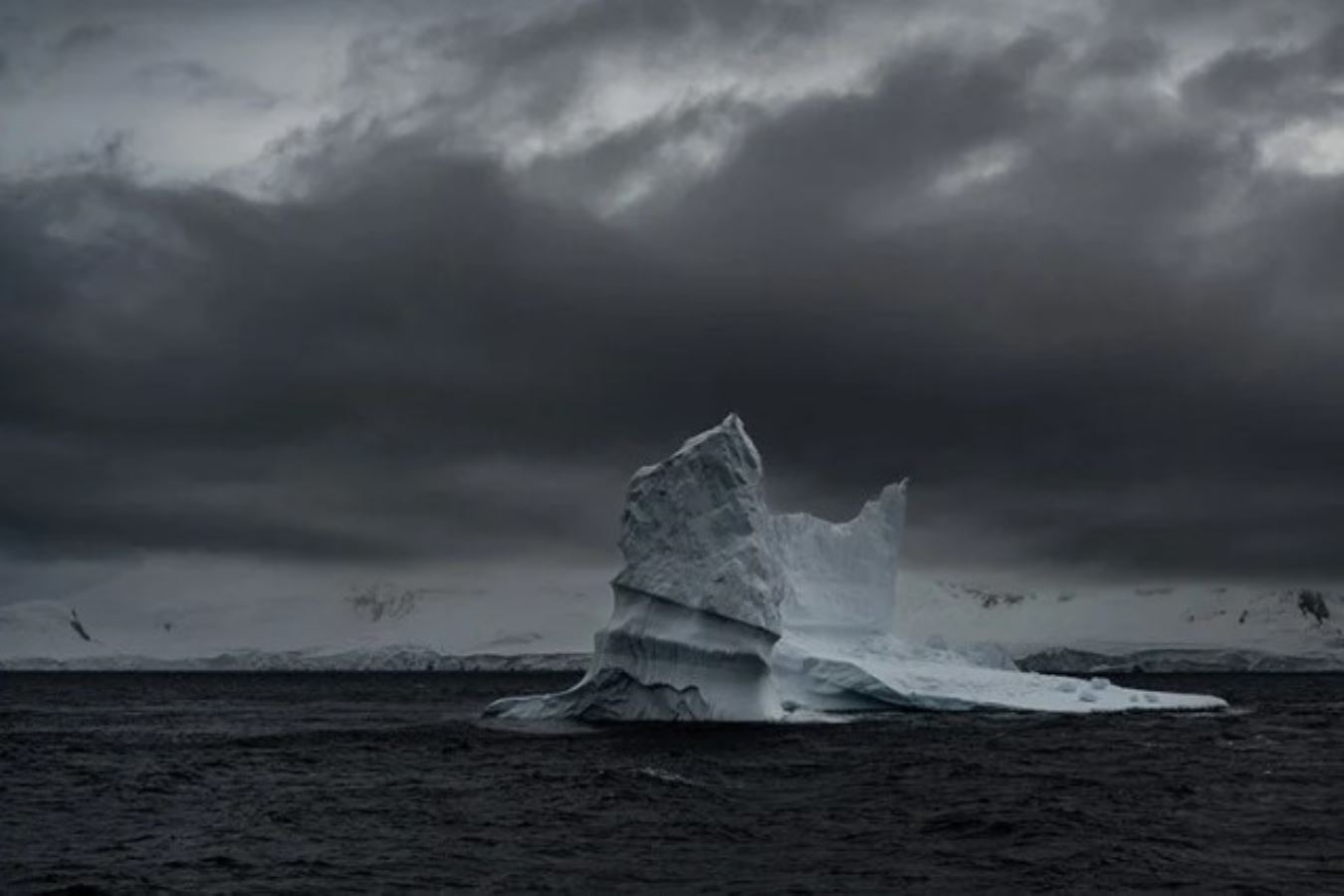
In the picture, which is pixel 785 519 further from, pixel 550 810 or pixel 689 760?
pixel 550 810

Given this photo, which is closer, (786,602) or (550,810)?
(550,810)

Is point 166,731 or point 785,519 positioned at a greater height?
point 785,519

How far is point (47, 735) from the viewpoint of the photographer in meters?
50.1

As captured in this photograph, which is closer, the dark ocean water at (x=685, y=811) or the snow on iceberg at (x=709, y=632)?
the dark ocean water at (x=685, y=811)

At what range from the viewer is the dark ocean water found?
20.7 metres

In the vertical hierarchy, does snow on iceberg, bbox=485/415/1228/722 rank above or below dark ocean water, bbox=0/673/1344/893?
above

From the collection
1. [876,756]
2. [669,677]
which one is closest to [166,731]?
[669,677]

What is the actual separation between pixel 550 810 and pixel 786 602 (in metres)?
31.5

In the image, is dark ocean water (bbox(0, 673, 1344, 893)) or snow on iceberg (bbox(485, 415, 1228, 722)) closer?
dark ocean water (bbox(0, 673, 1344, 893))

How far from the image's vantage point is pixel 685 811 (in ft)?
87.4

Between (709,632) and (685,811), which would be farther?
(709,632)

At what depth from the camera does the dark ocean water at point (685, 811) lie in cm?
2069

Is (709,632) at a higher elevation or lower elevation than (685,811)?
higher

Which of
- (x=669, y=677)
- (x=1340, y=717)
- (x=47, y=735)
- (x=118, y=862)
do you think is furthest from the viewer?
(x=1340, y=717)
